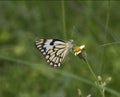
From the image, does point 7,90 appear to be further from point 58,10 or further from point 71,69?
point 58,10

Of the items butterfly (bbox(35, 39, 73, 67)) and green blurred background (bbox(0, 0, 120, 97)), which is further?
green blurred background (bbox(0, 0, 120, 97))

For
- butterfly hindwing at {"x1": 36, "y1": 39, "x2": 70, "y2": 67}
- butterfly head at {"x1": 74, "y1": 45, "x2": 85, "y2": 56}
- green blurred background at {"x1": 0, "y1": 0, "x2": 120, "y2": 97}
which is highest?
butterfly head at {"x1": 74, "y1": 45, "x2": 85, "y2": 56}

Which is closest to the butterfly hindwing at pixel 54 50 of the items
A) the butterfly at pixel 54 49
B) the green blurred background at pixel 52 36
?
the butterfly at pixel 54 49

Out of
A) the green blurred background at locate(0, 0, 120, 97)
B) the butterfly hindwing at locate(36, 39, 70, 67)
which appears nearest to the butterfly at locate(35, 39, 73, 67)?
the butterfly hindwing at locate(36, 39, 70, 67)

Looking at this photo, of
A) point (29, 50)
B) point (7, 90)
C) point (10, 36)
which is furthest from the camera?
point (10, 36)

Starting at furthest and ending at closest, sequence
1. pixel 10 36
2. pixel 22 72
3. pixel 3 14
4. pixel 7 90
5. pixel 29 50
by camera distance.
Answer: pixel 3 14 → pixel 10 36 → pixel 29 50 → pixel 22 72 → pixel 7 90

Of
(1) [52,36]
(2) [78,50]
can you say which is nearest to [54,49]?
(2) [78,50]

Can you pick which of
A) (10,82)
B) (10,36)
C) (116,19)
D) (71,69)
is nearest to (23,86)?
(10,82)

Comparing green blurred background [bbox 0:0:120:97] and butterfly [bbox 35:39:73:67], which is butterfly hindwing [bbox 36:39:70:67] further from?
green blurred background [bbox 0:0:120:97]

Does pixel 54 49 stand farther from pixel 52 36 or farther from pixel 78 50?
pixel 52 36
